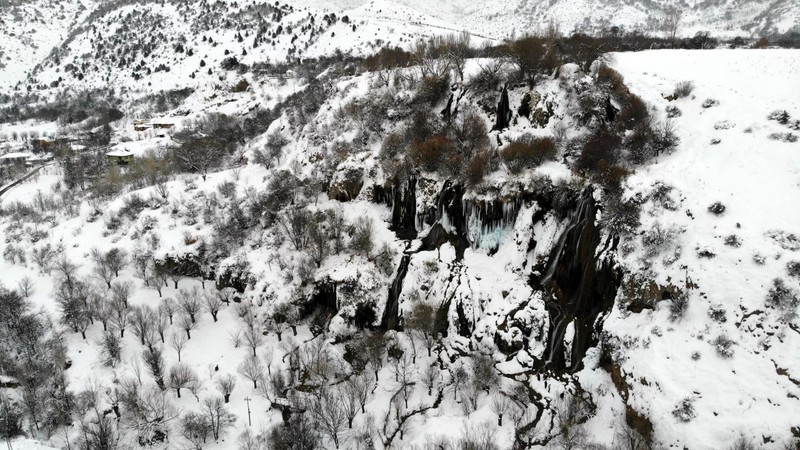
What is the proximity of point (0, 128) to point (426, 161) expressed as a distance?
123744 mm

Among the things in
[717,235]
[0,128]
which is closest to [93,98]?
[0,128]

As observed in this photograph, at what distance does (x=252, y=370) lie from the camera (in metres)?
34.1

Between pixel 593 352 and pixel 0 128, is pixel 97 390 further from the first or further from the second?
pixel 0 128

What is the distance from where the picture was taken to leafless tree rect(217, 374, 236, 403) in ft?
108

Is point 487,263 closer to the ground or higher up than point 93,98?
closer to the ground

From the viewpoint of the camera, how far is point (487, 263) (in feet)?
119

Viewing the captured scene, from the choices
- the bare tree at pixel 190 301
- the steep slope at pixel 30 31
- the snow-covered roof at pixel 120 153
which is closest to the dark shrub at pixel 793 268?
the bare tree at pixel 190 301

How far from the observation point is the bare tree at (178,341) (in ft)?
118

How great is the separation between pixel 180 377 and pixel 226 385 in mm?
3867

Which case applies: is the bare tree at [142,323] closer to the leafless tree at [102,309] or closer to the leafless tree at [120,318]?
the leafless tree at [120,318]

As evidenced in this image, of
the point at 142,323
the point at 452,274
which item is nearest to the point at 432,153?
the point at 452,274

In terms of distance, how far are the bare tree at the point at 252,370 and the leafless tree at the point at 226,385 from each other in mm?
943

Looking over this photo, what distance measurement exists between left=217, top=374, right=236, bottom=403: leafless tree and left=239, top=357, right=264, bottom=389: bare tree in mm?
943

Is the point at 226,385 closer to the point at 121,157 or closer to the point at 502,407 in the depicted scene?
the point at 502,407
